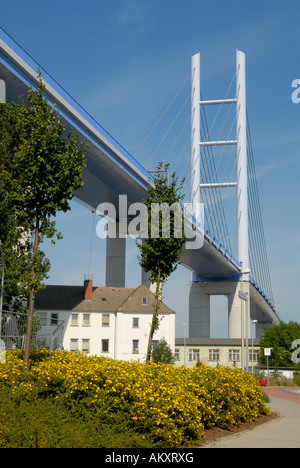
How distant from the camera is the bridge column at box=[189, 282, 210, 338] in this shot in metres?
92.8

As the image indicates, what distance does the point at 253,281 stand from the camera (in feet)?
265

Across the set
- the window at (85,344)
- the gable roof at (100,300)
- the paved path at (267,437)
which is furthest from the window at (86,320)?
the paved path at (267,437)

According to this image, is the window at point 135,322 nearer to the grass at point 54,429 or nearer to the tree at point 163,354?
the tree at point 163,354

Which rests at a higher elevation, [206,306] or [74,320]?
[206,306]

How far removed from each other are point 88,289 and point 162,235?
46.8 meters

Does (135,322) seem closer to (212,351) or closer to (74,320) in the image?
(74,320)

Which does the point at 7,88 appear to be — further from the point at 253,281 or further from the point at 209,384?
the point at 253,281

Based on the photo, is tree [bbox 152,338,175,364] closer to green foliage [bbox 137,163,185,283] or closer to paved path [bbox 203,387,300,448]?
green foliage [bbox 137,163,185,283]

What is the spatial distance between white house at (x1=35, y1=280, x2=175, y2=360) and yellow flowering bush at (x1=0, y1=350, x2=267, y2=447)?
49.2m

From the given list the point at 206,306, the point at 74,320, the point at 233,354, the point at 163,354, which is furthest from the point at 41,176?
the point at 206,306

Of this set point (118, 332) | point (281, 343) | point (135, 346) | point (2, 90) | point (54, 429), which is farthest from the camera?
point (281, 343)

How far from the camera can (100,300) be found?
67375mm

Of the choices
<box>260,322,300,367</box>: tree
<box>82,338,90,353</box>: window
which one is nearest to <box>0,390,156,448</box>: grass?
<box>82,338,90,353</box>: window

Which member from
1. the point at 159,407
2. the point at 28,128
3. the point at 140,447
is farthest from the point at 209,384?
the point at 28,128
